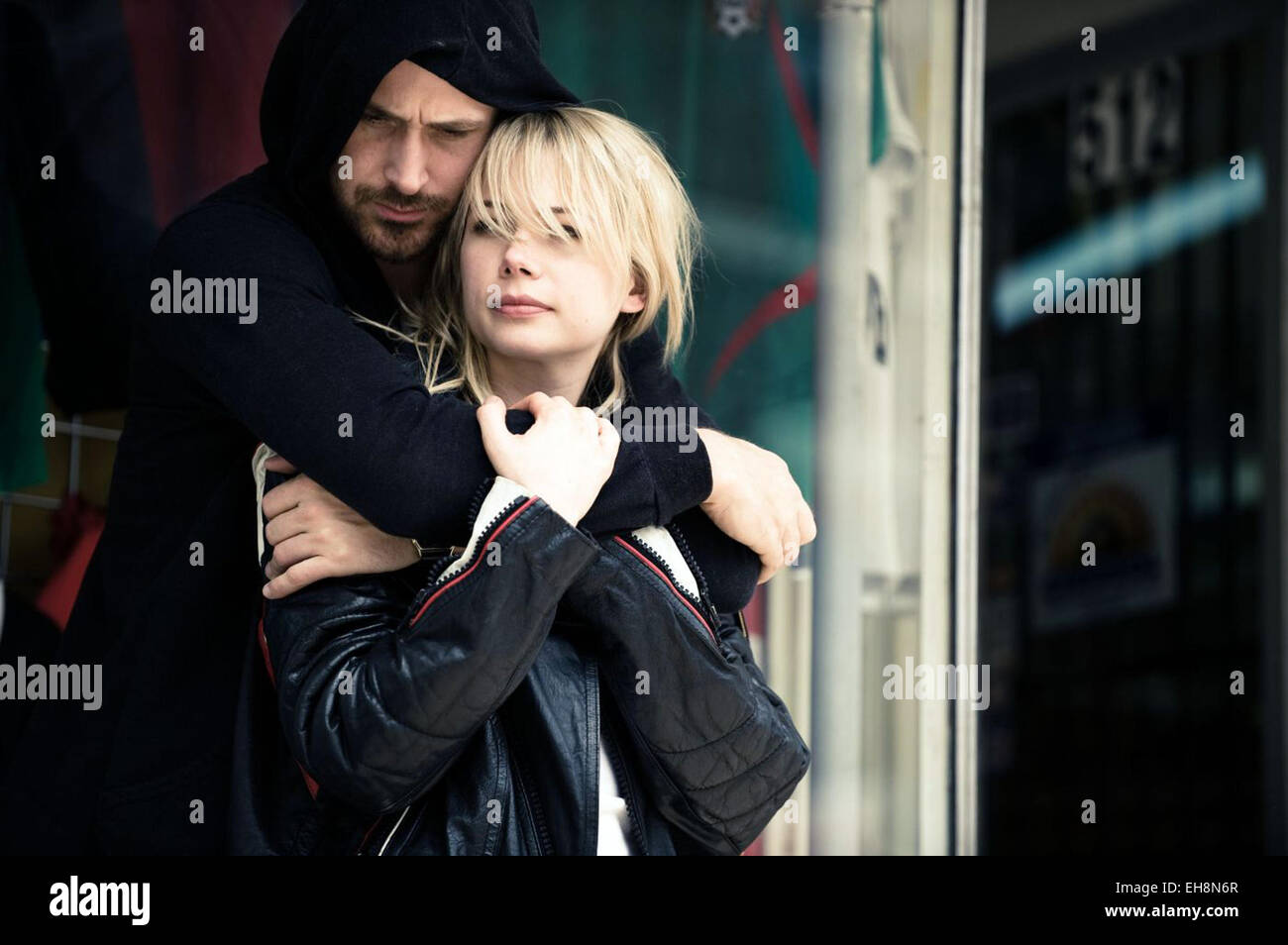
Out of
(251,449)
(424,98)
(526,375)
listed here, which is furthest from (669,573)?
(424,98)

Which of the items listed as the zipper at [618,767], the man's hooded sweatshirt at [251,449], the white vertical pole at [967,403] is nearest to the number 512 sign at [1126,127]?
the white vertical pole at [967,403]

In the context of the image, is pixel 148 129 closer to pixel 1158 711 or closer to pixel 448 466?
pixel 448 466

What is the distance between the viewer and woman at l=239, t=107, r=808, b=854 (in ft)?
6.15

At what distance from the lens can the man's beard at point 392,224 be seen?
231 centimetres

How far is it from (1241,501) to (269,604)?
3696mm

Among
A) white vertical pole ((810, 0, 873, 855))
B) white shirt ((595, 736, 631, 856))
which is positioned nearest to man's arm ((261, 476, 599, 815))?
white shirt ((595, 736, 631, 856))

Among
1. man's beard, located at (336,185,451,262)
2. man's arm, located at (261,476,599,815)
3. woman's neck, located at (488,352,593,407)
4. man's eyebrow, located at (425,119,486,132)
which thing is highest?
man's eyebrow, located at (425,119,486,132)

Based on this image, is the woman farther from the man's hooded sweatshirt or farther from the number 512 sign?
the number 512 sign

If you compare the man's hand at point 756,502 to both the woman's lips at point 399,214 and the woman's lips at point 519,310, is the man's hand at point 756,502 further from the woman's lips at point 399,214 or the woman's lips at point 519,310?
the woman's lips at point 399,214

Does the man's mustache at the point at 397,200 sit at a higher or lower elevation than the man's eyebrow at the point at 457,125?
lower

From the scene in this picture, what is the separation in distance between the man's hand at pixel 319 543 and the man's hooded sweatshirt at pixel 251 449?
6 centimetres

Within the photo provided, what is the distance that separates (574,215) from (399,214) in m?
0.30

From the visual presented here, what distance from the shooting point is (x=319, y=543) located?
198 centimetres
